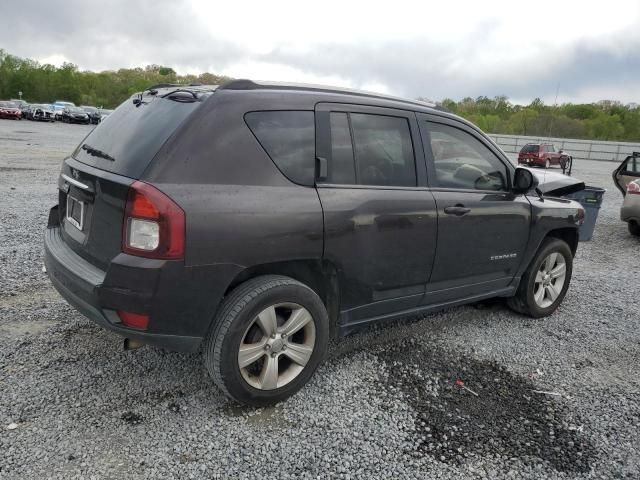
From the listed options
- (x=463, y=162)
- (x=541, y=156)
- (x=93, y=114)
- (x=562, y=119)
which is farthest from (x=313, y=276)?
(x=562, y=119)

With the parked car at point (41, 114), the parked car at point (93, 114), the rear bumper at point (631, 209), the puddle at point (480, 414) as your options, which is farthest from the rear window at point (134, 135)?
the parked car at point (93, 114)

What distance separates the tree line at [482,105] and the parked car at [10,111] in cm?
2093

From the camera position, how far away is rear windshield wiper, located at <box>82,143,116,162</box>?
9.80 ft

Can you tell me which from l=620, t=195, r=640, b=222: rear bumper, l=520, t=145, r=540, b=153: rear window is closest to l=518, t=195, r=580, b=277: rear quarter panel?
l=620, t=195, r=640, b=222: rear bumper

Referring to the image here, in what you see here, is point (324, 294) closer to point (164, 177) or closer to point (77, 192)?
point (164, 177)

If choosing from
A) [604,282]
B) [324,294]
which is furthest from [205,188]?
[604,282]

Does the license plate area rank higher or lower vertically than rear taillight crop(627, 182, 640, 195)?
lower

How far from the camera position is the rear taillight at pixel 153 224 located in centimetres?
257

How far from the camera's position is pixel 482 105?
10388cm

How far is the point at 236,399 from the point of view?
2.95 m

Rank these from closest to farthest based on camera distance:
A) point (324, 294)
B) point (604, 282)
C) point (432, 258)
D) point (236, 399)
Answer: point (236, 399), point (324, 294), point (432, 258), point (604, 282)

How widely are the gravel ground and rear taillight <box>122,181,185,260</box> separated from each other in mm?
993

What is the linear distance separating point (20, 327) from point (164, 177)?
82.2 inches

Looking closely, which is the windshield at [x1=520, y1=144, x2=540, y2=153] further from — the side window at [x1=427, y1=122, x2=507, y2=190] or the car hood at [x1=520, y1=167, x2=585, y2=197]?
the side window at [x1=427, y1=122, x2=507, y2=190]
